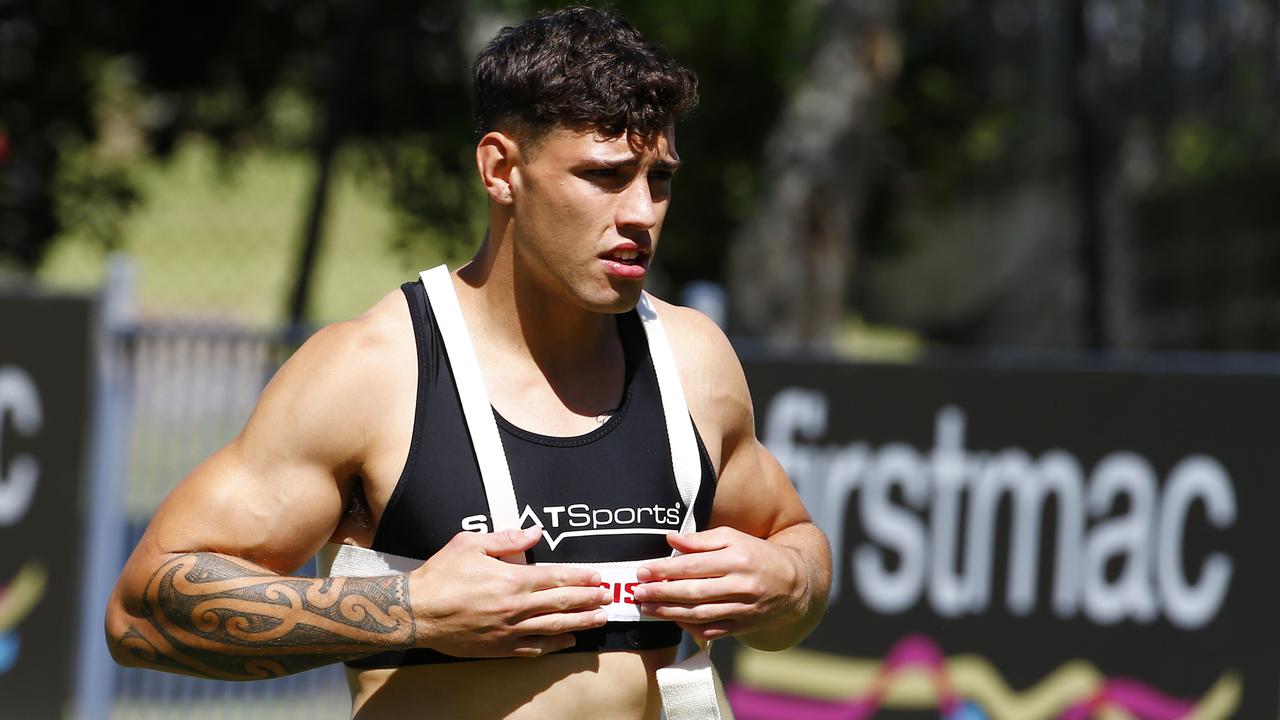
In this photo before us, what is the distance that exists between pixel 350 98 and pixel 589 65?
989 cm

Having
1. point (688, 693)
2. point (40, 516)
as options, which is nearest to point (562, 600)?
point (688, 693)

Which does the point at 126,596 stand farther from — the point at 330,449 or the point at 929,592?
the point at 929,592

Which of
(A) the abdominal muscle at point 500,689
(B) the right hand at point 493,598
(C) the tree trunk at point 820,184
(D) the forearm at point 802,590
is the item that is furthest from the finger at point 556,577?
(C) the tree trunk at point 820,184

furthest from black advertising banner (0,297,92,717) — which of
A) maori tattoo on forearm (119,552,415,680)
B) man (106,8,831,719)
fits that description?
maori tattoo on forearm (119,552,415,680)

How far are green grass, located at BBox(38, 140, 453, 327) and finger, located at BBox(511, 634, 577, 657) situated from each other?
9498 millimetres

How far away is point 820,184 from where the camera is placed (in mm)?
9891

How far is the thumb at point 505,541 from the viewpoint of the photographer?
8.04 ft

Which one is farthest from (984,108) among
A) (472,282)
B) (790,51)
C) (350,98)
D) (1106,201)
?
(472,282)

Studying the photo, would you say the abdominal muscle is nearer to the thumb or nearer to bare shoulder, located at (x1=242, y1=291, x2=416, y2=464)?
the thumb

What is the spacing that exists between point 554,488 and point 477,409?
0.19 m

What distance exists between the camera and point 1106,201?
508 inches

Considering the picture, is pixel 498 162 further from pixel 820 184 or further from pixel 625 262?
pixel 820 184

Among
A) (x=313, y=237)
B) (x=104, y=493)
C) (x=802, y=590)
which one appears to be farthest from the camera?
(x=313, y=237)

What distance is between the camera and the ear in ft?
8.66
